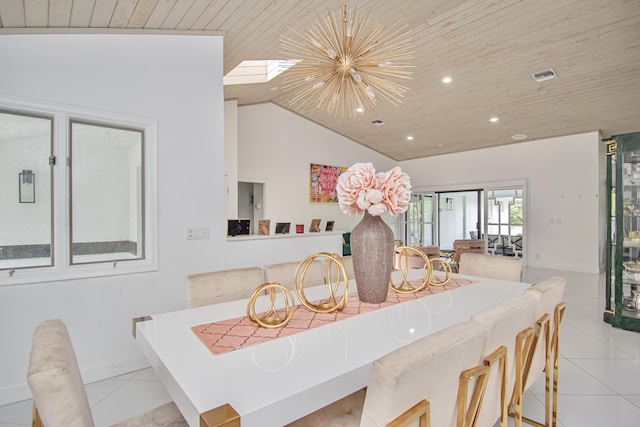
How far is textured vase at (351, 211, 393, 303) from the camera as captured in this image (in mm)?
1693

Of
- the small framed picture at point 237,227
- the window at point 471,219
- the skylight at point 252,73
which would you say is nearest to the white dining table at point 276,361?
the small framed picture at point 237,227

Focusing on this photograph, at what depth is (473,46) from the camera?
4145 mm

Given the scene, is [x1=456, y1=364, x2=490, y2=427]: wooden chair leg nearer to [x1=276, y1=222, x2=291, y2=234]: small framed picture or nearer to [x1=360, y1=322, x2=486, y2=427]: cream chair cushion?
[x1=360, y1=322, x2=486, y2=427]: cream chair cushion

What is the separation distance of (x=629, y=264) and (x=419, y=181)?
6.03 m

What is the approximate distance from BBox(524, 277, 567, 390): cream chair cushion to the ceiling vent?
3953 mm

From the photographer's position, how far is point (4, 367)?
7.16ft

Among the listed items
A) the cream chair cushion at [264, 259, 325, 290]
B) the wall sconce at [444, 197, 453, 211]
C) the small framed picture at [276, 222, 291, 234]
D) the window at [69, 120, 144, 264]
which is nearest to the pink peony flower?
the cream chair cushion at [264, 259, 325, 290]

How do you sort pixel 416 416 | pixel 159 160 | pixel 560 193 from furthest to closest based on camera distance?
pixel 560 193
pixel 159 160
pixel 416 416

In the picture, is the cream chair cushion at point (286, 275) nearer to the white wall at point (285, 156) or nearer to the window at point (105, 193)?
the window at point (105, 193)

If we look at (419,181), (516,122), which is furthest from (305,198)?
(516,122)

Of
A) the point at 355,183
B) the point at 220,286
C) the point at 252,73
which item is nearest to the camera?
the point at 355,183

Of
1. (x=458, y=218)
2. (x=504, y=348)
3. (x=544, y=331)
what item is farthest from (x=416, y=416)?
(x=458, y=218)

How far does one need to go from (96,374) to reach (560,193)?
831 cm

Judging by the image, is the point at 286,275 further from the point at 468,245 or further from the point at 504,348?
the point at 468,245
